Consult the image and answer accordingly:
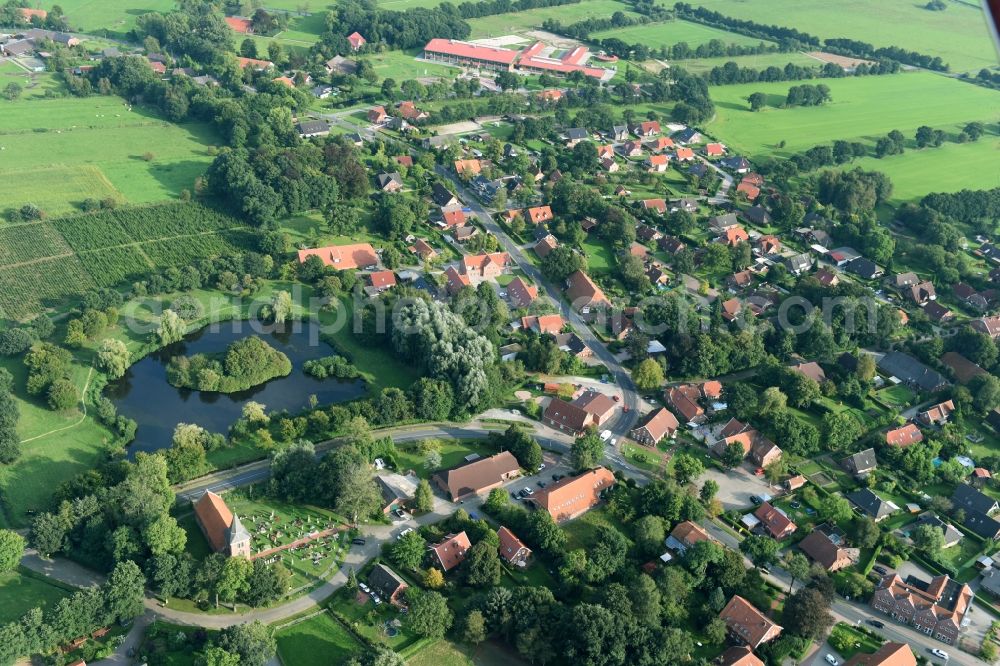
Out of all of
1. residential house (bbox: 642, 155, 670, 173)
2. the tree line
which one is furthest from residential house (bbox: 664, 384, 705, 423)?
the tree line

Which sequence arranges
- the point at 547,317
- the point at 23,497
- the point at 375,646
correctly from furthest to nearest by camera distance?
the point at 547,317 < the point at 23,497 < the point at 375,646

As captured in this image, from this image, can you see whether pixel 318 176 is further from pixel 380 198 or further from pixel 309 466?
pixel 309 466

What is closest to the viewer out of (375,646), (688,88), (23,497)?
(375,646)

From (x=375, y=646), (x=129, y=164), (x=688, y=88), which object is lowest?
(x=375, y=646)

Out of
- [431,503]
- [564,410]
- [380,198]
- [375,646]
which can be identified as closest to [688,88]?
[380,198]

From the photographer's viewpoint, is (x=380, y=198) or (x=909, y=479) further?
(x=380, y=198)

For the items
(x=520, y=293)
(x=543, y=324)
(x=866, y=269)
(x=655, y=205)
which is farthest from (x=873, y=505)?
(x=655, y=205)

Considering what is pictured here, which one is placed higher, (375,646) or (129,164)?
(129,164)
